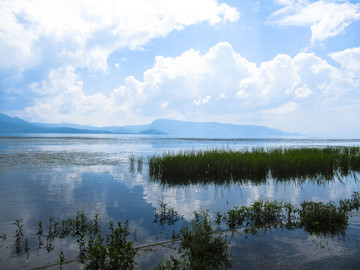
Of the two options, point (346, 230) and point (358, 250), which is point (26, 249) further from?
point (346, 230)

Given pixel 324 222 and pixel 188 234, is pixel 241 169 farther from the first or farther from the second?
pixel 188 234

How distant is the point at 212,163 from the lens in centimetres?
1738

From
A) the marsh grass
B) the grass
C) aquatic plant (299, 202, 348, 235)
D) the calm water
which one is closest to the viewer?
the calm water

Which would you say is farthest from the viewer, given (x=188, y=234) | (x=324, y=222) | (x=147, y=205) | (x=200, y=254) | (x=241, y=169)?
(x=241, y=169)

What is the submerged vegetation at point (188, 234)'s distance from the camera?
195 inches

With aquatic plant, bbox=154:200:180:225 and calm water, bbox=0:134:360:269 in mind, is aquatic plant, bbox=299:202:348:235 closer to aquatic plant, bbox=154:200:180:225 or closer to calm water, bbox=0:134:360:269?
calm water, bbox=0:134:360:269

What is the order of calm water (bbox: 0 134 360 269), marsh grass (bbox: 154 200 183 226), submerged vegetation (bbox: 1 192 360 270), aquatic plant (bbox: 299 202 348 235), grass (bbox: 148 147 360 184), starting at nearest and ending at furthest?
submerged vegetation (bbox: 1 192 360 270), calm water (bbox: 0 134 360 269), aquatic plant (bbox: 299 202 348 235), marsh grass (bbox: 154 200 183 226), grass (bbox: 148 147 360 184)

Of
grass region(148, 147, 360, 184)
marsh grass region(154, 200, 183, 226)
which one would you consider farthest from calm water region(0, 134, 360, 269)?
grass region(148, 147, 360, 184)

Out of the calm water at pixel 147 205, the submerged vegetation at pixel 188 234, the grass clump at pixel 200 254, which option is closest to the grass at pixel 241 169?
the calm water at pixel 147 205

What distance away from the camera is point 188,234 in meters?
6.07

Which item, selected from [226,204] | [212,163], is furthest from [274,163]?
[226,204]

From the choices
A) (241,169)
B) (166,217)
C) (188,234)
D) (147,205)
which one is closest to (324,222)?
(188,234)

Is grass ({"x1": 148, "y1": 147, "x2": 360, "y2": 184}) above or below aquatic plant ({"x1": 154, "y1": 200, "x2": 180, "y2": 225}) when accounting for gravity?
above

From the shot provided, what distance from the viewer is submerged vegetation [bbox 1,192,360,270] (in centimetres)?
496
